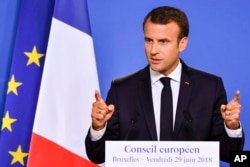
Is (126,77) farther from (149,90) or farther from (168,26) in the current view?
(168,26)

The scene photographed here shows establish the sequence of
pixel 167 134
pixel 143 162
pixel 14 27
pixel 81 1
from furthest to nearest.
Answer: pixel 14 27, pixel 81 1, pixel 167 134, pixel 143 162

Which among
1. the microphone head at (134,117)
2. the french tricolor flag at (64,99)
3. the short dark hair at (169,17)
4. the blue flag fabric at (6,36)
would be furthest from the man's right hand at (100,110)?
the blue flag fabric at (6,36)

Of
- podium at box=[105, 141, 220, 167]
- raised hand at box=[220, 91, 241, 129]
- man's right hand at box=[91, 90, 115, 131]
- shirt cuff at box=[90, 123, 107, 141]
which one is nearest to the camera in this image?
podium at box=[105, 141, 220, 167]

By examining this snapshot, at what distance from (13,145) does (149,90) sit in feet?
2.84

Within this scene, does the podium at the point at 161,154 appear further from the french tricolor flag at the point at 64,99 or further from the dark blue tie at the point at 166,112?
the french tricolor flag at the point at 64,99

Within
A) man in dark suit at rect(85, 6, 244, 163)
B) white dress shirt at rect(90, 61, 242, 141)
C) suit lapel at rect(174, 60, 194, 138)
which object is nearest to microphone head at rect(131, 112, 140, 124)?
man in dark suit at rect(85, 6, 244, 163)

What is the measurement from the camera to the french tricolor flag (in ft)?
8.01

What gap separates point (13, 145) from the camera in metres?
2.59

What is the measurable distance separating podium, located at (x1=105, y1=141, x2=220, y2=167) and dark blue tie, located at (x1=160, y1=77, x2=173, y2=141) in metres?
0.59

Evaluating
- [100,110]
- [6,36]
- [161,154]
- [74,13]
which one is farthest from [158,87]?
[6,36]

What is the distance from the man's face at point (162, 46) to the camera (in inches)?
93.2

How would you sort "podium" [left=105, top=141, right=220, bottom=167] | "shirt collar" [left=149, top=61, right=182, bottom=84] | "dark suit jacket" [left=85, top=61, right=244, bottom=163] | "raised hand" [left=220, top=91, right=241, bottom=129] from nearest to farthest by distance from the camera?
1. "podium" [left=105, top=141, right=220, bottom=167]
2. "raised hand" [left=220, top=91, right=241, bottom=129]
3. "dark suit jacket" [left=85, top=61, right=244, bottom=163]
4. "shirt collar" [left=149, top=61, right=182, bottom=84]

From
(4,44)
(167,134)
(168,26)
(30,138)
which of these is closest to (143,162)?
(167,134)

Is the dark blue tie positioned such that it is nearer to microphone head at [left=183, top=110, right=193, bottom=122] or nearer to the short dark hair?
microphone head at [left=183, top=110, right=193, bottom=122]
